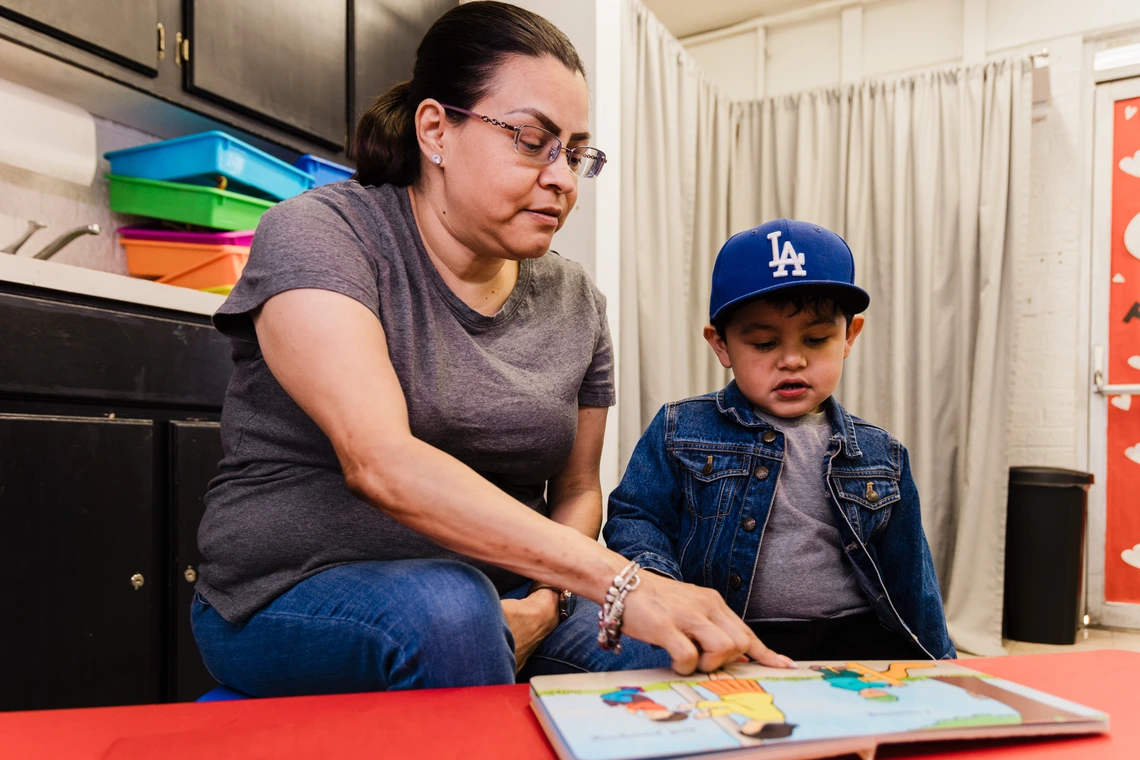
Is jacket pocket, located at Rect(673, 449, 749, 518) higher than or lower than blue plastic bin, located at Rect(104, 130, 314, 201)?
lower

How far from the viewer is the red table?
0.51 meters

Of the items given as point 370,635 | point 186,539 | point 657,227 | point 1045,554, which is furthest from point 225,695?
point 1045,554

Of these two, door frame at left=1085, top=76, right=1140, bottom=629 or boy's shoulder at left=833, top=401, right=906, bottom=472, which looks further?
door frame at left=1085, top=76, right=1140, bottom=629

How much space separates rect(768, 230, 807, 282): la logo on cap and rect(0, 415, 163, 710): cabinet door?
4.11 ft

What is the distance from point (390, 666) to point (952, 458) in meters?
3.23

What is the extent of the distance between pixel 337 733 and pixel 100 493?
124 cm

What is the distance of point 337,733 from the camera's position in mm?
535

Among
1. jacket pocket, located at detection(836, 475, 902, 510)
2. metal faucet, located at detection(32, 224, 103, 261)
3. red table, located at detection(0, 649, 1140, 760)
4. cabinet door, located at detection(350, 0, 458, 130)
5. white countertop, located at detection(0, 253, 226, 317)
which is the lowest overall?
red table, located at detection(0, 649, 1140, 760)

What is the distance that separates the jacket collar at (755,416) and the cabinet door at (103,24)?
1.55 metres

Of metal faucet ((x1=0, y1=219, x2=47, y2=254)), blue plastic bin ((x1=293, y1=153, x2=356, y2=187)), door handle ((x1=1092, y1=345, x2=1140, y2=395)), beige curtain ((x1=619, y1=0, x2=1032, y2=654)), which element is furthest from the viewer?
door handle ((x1=1092, y1=345, x2=1140, y2=395))

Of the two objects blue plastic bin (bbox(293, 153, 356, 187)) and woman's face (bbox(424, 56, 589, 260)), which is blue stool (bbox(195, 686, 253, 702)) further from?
blue plastic bin (bbox(293, 153, 356, 187))

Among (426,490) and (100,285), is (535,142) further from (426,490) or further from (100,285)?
(100,285)

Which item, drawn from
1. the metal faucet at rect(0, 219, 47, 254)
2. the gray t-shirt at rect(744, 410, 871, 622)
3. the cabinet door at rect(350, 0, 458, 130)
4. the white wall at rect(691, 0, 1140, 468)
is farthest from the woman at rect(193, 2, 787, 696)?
the white wall at rect(691, 0, 1140, 468)

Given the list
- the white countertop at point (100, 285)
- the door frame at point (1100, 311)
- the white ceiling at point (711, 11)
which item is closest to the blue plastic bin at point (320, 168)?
the white countertop at point (100, 285)
